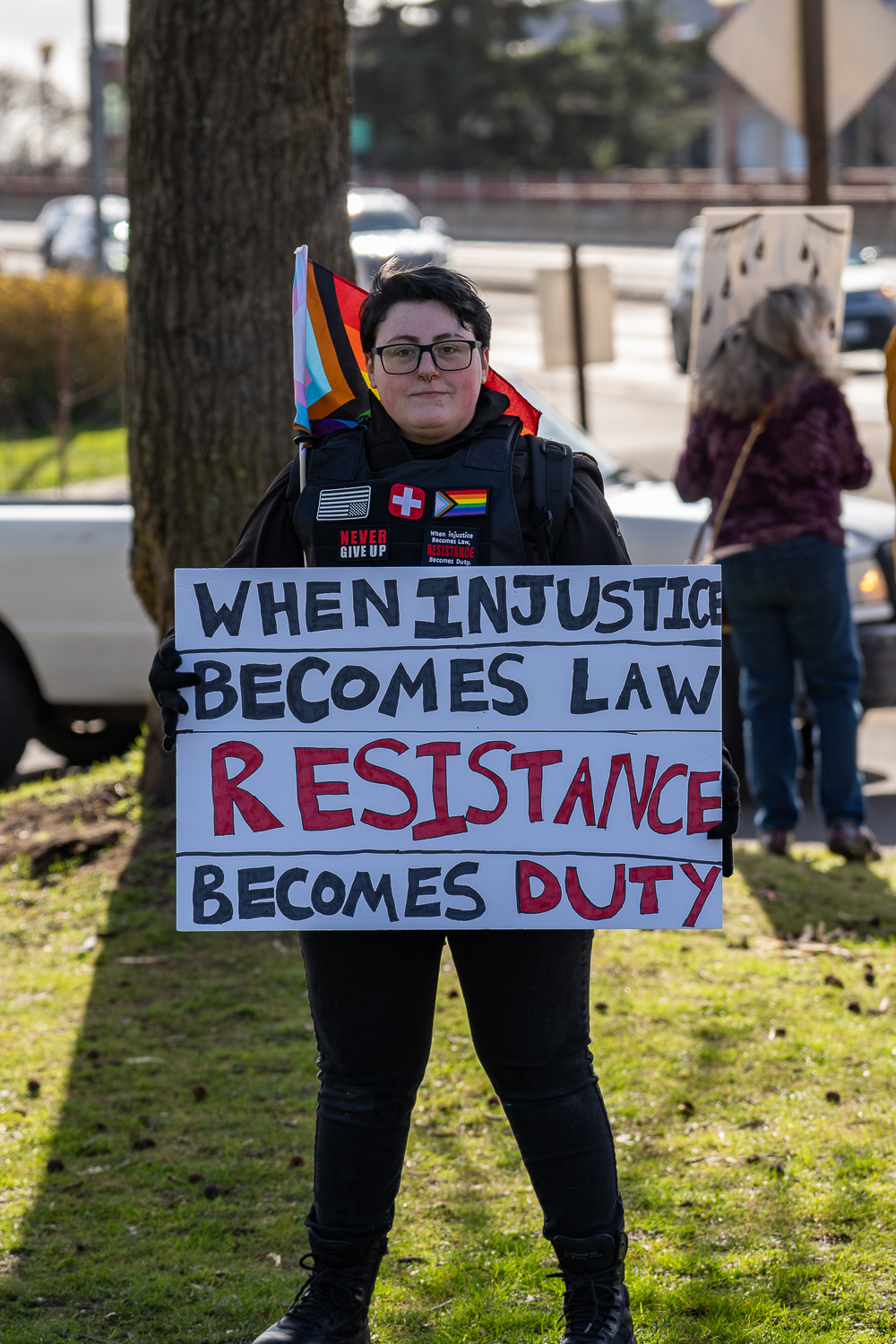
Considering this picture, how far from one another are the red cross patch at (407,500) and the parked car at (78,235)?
77.3 ft

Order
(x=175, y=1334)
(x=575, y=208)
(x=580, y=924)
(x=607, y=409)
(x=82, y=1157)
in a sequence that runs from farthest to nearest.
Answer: (x=575, y=208)
(x=607, y=409)
(x=82, y=1157)
(x=175, y=1334)
(x=580, y=924)

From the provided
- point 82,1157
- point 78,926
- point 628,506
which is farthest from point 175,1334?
point 628,506

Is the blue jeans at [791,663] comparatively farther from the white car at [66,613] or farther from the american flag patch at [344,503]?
the american flag patch at [344,503]

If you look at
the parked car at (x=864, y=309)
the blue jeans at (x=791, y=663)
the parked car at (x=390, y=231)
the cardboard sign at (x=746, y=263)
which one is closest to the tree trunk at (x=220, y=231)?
the cardboard sign at (x=746, y=263)

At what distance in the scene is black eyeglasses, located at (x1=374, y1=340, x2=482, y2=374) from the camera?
8.81ft

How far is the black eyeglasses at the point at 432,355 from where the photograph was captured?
2686 millimetres

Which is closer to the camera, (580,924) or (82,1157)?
(580,924)

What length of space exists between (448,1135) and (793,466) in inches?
109

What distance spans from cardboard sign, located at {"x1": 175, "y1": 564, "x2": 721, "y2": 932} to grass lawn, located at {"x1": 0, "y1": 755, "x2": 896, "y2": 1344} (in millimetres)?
858

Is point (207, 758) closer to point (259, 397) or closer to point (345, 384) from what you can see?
point (345, 384)

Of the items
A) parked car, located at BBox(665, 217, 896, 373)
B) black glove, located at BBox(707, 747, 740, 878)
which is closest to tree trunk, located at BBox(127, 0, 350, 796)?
black glove, located at BBox(707, 747, 740, 878)

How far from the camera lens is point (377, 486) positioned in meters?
2.70

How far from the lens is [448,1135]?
12.5 feet

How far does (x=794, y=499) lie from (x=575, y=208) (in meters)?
44.7
